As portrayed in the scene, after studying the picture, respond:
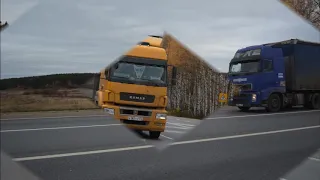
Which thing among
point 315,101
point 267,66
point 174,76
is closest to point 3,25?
point 174,76

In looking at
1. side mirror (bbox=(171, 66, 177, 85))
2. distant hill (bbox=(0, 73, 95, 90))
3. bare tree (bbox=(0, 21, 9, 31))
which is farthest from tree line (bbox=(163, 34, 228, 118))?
bare tree (bbox=(0, 21, 9, 31))

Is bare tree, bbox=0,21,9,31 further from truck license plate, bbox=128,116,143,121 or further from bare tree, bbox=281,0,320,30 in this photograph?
bare tree, bbox=281,0,320,30

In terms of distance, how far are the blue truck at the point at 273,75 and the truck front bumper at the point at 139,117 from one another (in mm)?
266

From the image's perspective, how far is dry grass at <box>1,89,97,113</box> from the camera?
3.39ft

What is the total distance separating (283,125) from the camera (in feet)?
4.39

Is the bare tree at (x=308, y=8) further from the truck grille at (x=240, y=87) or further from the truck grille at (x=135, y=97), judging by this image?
the truck grille at (x=135, y=97)

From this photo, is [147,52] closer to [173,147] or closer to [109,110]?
[109,110]

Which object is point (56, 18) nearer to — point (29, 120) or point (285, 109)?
point (29, 120)

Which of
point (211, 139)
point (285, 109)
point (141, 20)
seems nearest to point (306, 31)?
point (285, 109)

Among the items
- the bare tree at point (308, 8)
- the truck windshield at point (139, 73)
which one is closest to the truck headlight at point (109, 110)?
the truck windshield at point (139, 73)

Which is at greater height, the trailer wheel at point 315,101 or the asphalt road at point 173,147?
the trailer wheel at point 315,101

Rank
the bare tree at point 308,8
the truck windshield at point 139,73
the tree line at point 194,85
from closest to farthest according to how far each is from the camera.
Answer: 1. the truck windshield at point 139,73
2. the tree line at point 194,85
3. the bare tree at point 308,8

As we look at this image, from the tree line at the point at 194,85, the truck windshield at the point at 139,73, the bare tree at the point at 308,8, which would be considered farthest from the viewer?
the bare tree at the point at 308,8

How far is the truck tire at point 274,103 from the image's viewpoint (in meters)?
1.22
